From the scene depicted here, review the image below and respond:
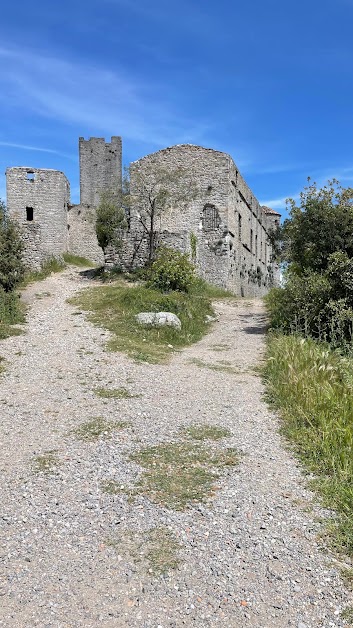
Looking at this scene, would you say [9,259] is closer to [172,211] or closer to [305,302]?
[305,302]

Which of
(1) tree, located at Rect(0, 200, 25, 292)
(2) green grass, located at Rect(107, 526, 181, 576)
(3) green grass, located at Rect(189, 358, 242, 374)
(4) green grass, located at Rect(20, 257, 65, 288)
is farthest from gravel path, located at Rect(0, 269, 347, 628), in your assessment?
(4) green grass, located at Rect(20, 257, 65, 288)

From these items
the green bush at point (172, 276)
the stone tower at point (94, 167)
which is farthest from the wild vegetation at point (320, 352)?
the stone tower at point (94, 167)

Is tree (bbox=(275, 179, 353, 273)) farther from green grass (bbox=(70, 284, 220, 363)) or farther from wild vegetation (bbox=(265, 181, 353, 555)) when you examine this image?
green grass (bbox=(70, 284, 220, 363))

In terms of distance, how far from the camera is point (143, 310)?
1392 centimetres

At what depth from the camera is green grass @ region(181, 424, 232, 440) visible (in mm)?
5648

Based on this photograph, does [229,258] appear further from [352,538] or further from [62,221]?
[352,538]

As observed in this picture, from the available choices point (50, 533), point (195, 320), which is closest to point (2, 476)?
point (50, 533)

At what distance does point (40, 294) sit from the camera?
17672mm

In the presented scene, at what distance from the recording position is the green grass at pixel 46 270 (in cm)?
2155

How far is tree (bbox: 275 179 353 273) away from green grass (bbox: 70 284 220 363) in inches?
148

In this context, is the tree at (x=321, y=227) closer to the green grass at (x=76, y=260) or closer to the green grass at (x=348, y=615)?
the green grass at (x=348, y=615)

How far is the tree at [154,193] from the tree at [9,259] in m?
6.84

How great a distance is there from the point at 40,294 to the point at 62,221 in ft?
32.5

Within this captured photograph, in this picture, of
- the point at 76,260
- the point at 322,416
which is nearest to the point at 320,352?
the point at 322,416
